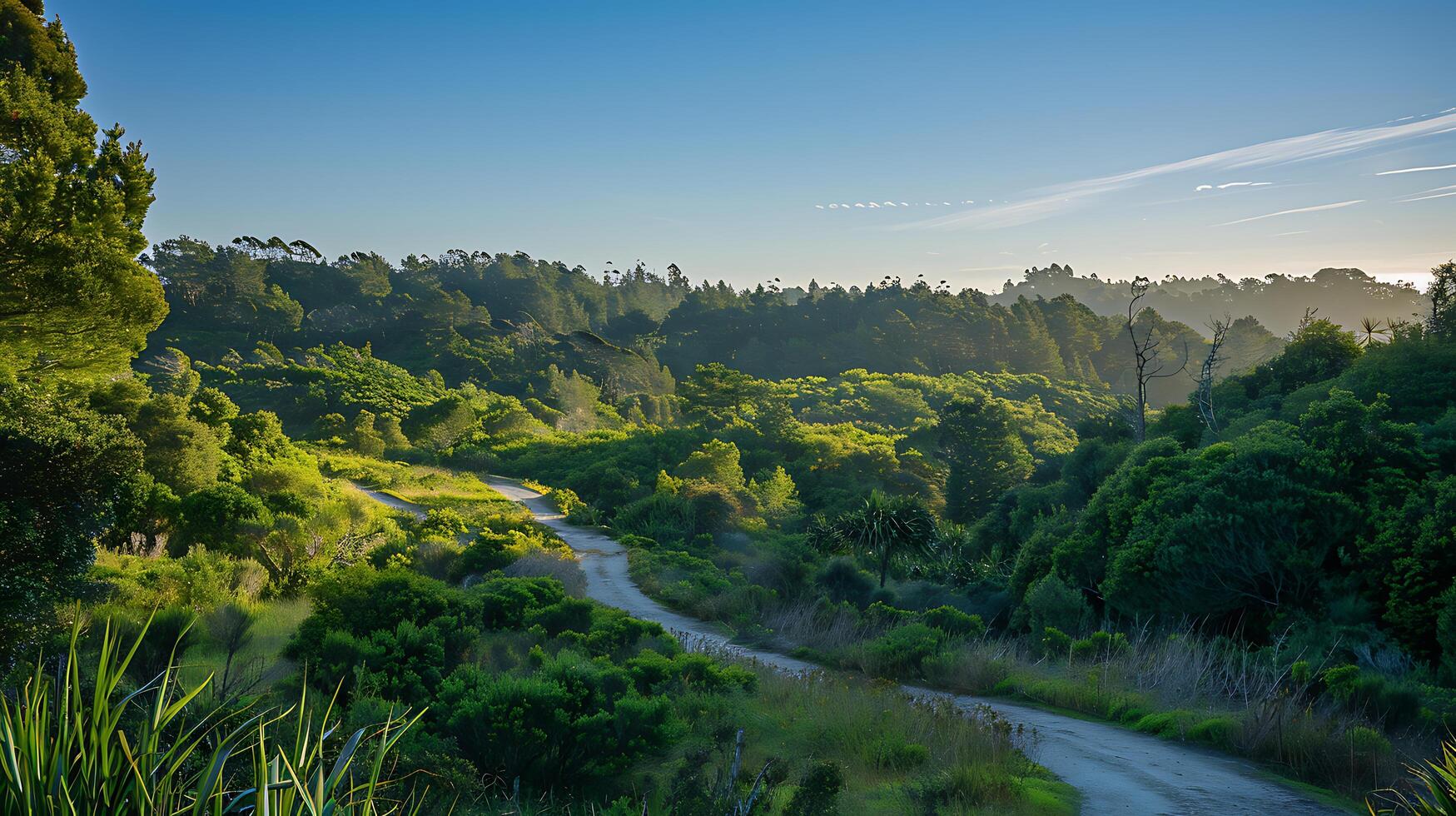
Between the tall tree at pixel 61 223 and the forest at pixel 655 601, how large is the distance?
5 centimetres

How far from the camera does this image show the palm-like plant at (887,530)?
2150cm

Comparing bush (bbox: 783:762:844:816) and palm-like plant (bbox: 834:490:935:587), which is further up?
bush (bbox: 783:762:844:816)

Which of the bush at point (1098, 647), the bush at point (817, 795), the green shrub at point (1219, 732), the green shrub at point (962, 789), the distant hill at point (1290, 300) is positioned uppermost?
the distant hill at point (1290, 300)

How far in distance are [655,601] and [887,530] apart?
6.49 metres

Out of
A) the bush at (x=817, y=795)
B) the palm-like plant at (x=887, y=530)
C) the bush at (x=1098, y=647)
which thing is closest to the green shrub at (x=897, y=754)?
the bush at (x=817, y=795)

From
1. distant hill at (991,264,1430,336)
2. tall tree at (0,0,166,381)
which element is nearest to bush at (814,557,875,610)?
tall tree at (0,0,166,381)

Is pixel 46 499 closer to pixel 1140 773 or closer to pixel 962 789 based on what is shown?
pixel 962 789

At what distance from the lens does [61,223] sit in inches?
481

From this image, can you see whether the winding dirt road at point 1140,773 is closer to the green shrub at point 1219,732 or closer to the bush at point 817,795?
the green shrub at point 1219,732

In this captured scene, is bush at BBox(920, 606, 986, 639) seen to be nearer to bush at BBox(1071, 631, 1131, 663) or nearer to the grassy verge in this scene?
the grassy verge

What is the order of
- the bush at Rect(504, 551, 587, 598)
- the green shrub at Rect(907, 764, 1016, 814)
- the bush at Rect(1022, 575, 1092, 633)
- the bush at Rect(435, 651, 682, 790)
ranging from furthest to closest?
1. the bush at Rect(504, 551, 587, 598)
2. the bush at Rect(1022, 575, 1092, 633)
3. the bush at Rect(435, 651, 682, 790)
4. the green shrub at Rect(907, 764, 1016, 814)

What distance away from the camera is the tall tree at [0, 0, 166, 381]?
11.9 metres

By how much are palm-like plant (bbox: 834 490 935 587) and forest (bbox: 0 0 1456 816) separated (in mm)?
94

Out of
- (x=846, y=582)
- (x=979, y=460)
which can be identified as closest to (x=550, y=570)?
(x=846, y=582)
